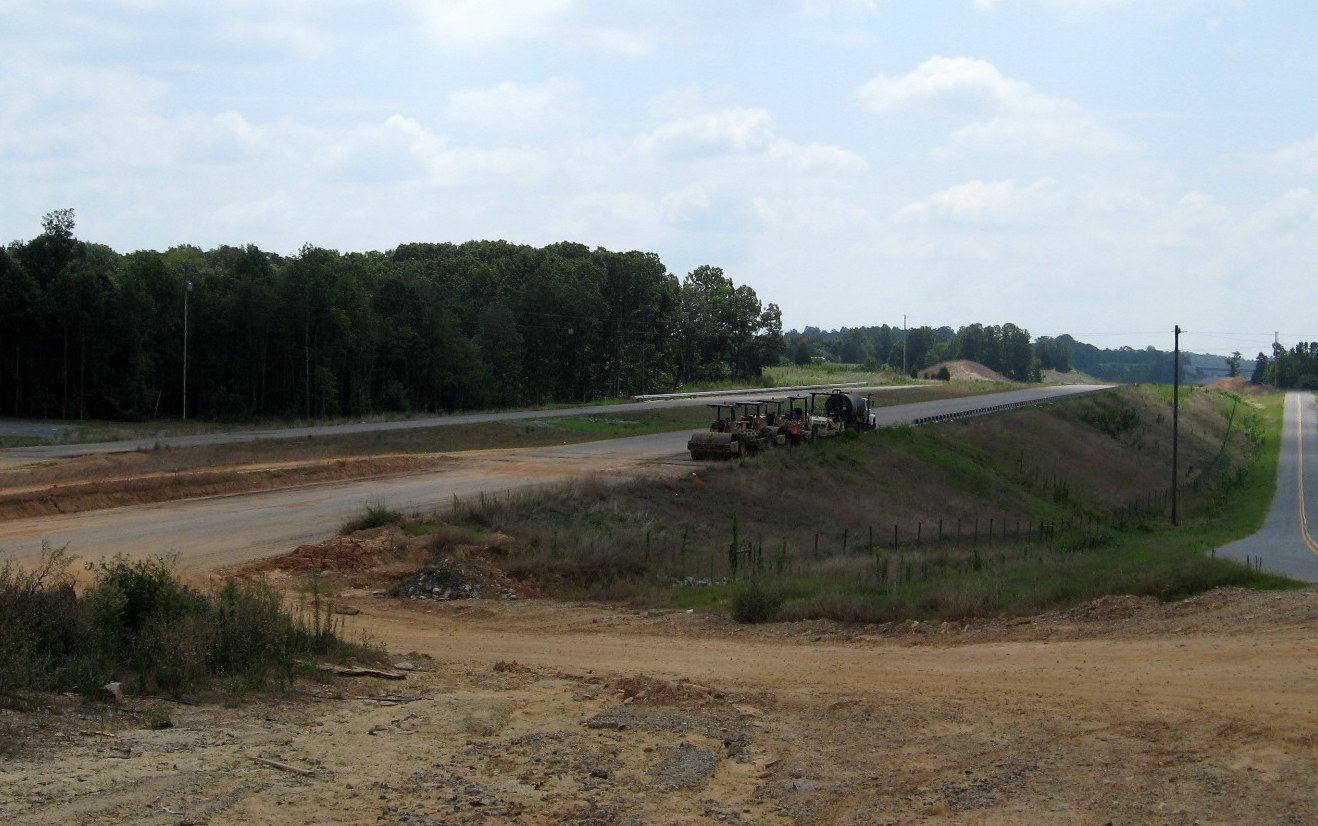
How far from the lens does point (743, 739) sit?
10.0 metres

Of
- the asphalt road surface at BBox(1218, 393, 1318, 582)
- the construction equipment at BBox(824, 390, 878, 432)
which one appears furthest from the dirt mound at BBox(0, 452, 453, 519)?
the asphalt road surface at BBox(1218, 393, 1318, 582)

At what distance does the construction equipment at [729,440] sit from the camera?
42844mm

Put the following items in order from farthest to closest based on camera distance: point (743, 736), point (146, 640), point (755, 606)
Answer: point (755, 606)
point (146, 640)
point (743, 736)

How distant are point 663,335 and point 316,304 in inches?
1933

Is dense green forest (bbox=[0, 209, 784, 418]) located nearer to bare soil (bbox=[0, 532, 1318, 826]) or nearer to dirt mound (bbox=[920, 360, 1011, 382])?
bare soil (bbox=[0, 532, 1318, 826])

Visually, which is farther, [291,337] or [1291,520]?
[291,337]

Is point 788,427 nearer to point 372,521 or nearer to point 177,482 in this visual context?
point 177,482

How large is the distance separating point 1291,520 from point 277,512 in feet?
158

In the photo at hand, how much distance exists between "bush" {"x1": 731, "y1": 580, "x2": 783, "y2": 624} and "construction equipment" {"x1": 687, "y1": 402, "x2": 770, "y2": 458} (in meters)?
25.0

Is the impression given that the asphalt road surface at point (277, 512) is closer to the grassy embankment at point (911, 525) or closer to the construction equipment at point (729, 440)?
the construction equipment at point (729, 440)

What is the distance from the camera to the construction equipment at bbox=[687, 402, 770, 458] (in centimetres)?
4284

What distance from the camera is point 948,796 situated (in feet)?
27.6

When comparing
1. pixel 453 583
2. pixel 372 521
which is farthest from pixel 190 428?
→ pixel 453 583

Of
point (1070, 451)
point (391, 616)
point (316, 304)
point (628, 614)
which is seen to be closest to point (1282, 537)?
point (1070, 451)
